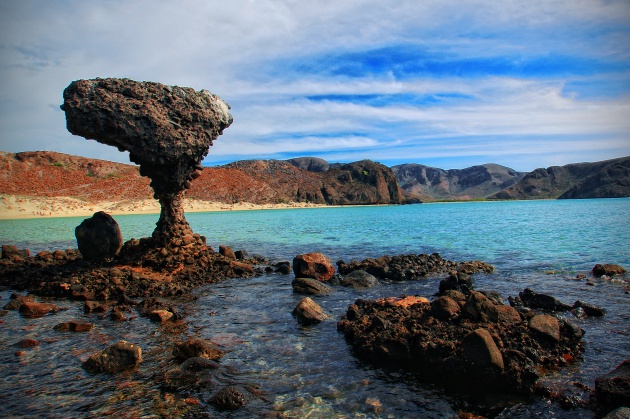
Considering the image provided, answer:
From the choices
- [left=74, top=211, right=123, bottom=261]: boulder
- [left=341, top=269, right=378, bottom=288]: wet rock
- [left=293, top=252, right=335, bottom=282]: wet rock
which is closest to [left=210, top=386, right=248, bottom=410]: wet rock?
[left=341, top=269, right=378, bottom=288]: wet rock

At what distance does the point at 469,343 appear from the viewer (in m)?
7.53

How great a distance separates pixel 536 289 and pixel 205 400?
13137 millimetres

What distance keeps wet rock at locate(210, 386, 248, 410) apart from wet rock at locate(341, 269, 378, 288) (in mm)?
9514

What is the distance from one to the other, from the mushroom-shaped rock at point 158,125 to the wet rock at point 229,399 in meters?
12.0

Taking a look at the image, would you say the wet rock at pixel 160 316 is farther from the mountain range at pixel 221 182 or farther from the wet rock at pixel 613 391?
the mountain range at pixel 221 182

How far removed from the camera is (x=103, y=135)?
1532 centimetres

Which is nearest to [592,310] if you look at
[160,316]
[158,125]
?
[160,316]

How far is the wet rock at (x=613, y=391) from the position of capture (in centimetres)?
623

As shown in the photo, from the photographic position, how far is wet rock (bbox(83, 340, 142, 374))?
7.76 metres

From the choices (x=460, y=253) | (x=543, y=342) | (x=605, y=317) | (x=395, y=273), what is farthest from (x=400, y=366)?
(x=460, y=253)

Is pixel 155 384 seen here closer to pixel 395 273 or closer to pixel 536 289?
pixel 395 273

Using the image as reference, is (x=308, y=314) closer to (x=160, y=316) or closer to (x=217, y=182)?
(x=160, y=316)

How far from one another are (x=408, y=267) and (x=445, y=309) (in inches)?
347

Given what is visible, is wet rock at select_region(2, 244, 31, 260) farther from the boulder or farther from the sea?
the sea
